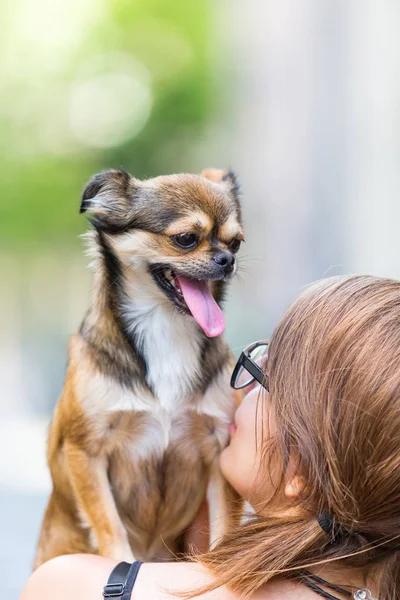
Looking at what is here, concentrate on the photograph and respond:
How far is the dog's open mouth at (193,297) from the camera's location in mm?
1460

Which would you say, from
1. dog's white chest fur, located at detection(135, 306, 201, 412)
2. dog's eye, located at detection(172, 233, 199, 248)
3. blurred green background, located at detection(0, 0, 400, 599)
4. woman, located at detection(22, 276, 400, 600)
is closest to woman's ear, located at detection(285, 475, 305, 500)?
woman, located at detection(22, 276, 400, 600)

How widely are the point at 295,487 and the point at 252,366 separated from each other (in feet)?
0.86

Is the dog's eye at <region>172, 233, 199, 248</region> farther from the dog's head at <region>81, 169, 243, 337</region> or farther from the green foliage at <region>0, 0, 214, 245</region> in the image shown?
the green foliage at <region>0, 0, 214, 245</region>

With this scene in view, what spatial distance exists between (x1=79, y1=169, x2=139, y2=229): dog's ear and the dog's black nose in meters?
0.24

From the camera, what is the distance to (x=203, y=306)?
1.51 metres

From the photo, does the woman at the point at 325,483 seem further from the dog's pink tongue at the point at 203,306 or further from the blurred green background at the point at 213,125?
the blurred green background at the point at 213,125

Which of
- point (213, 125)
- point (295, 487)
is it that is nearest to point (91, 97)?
point (213, 125)

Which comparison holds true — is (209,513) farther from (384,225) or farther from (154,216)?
(384,225)

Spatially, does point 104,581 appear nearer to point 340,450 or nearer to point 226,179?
point 340,450

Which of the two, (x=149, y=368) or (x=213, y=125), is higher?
(x=213, y=125)

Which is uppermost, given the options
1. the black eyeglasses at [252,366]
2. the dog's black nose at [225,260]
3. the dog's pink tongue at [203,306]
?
the dog's black nose at [225,260]

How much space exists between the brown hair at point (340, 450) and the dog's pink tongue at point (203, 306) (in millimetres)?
316

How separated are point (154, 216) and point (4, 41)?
3155mm

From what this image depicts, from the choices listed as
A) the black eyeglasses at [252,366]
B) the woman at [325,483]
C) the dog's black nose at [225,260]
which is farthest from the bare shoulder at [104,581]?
the dog's black nose at [225,260]
